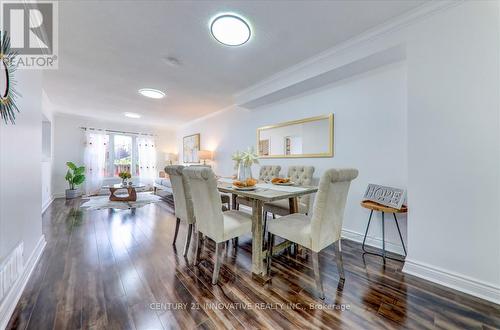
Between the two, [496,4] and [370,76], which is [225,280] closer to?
[370,76]

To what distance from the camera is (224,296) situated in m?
1.52

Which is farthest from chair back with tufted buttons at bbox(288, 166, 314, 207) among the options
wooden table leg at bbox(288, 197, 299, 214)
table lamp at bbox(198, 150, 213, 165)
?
table lamp at bbox(198, 150, 213, 165)

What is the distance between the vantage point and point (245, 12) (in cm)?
177

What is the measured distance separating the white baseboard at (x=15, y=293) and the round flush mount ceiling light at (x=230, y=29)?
8.75 feet

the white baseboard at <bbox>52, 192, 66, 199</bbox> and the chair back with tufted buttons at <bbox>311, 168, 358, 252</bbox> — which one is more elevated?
the chair back with tufted buttons at <bbox>311, 168, 358, 252</bbox>

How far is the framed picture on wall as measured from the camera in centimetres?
607

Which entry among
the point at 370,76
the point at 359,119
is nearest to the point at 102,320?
the point at 359,119

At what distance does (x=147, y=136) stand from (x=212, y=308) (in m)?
6.87

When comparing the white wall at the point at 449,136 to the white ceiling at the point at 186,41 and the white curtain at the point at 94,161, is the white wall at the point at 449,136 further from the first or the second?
the white curtain at the point at 94,161

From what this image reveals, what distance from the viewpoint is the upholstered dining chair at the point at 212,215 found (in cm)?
163

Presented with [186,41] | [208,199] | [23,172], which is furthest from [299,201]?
[23,172]

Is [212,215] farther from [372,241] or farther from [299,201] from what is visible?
[372,241]

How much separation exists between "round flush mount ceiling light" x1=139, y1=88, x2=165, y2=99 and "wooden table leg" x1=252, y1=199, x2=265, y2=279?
10.1ft

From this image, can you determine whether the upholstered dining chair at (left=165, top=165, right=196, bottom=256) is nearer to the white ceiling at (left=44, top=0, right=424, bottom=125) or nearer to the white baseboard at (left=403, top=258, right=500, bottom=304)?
the white ceiling at (left=44, top=0, right=424, bottom=125)
